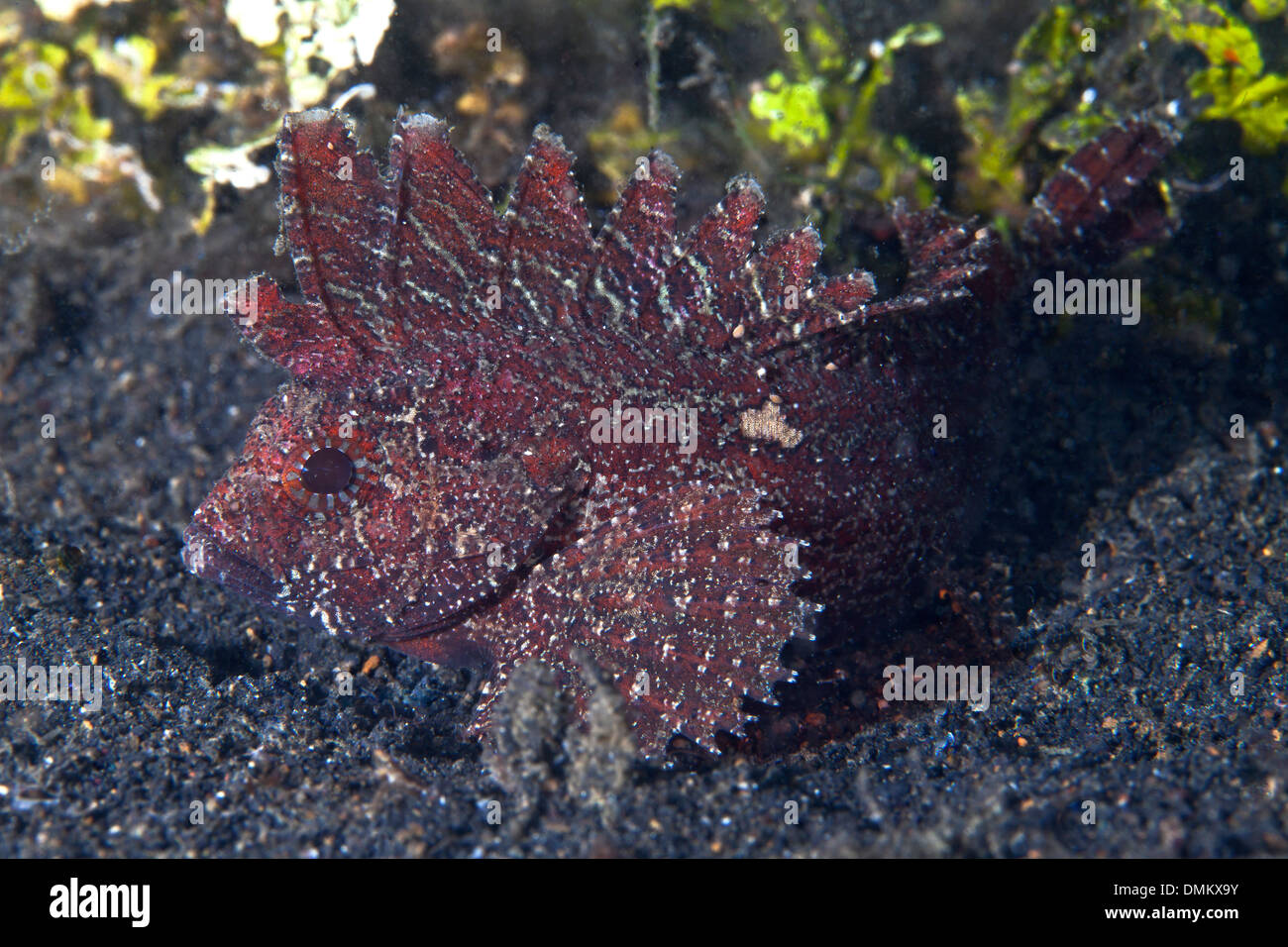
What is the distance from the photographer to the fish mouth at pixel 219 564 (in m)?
3.53

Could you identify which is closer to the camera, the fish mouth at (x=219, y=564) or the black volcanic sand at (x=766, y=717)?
the black volcanic sand at (x=766, y=717)

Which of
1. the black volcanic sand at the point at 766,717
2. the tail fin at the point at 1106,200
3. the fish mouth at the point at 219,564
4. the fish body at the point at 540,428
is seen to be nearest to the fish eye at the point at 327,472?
the fish body at the point at 540,428

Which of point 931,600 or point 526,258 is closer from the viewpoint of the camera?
point 526,258

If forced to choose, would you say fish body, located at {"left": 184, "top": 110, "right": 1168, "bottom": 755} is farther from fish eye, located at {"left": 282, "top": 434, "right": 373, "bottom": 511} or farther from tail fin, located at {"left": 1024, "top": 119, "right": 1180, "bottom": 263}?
tail fin, located at {"left": 1024, "top": 119, "right": 1180, "bottom": 263}

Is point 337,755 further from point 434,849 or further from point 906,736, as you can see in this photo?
point 906,736

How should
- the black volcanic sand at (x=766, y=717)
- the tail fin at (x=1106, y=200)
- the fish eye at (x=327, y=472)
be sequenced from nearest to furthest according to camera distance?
the black volcanic sand at (x=766, y=717) → the fish eye at (x=327, y=472) → the tail fin at (x=1106, y=200)

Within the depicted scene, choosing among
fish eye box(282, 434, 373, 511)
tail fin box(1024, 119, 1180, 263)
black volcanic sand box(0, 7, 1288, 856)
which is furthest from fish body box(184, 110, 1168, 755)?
tail fin box(1024, 119, 1180, 263)

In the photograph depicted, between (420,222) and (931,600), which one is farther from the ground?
(420,222)

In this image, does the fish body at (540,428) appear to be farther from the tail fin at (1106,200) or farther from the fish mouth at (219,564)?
the tail fin at (1106,200)

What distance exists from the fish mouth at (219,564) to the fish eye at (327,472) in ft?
1.33
